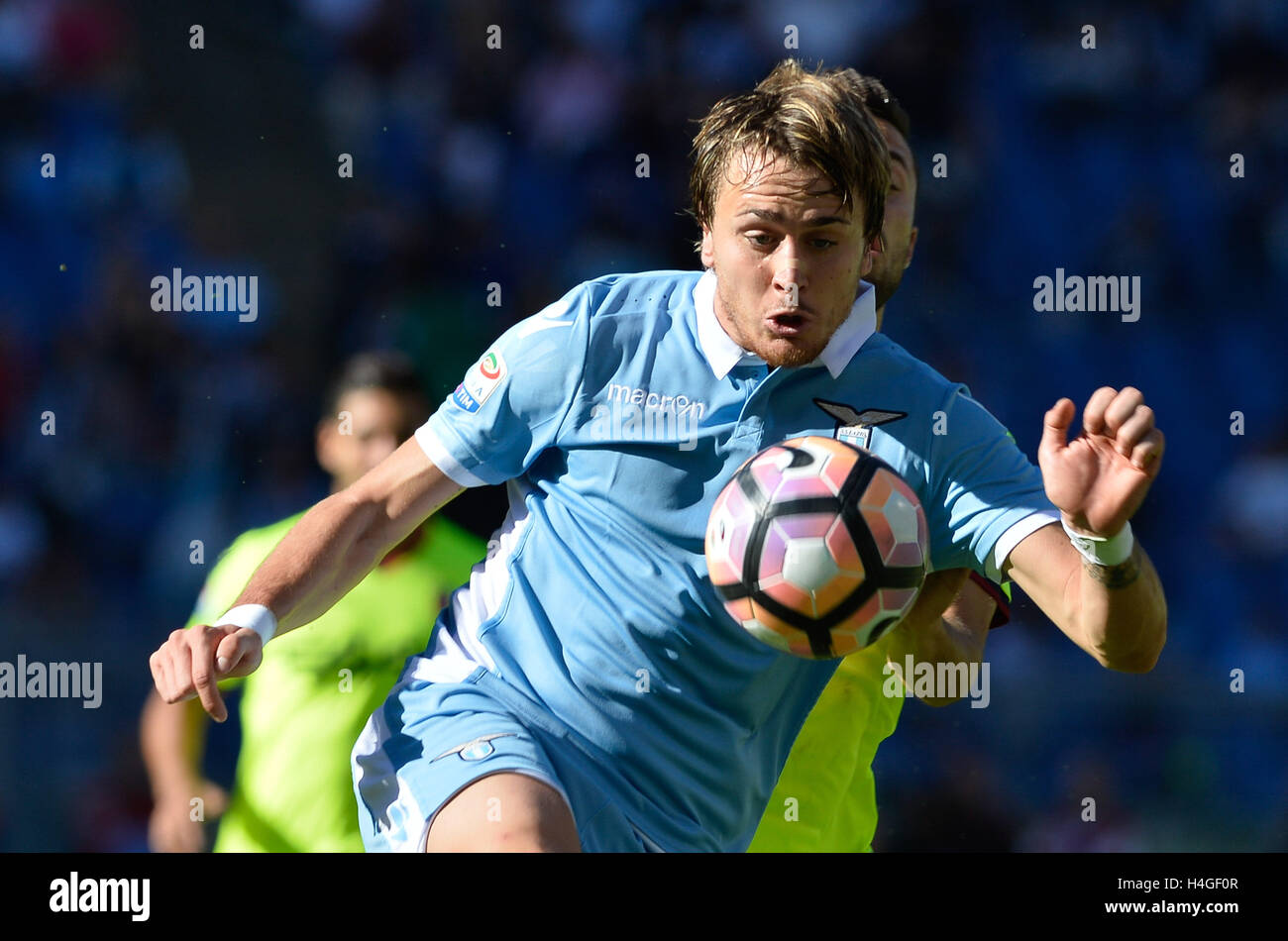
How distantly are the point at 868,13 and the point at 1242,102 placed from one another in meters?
2.50

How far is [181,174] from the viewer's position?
8.93m

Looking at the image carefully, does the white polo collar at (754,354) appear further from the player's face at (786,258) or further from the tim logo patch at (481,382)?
the tim logo patch at (481,382)

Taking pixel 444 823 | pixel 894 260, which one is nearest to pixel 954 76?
pixel 894 260

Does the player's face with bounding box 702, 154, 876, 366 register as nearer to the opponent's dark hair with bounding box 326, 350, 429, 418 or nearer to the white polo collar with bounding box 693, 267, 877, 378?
the white polo collar with bounding box 693, 267, 877, 378

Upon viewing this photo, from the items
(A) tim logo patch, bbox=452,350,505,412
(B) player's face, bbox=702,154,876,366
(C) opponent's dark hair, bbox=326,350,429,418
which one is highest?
(C) opponent's dark hair, bbox=326,350,429,418

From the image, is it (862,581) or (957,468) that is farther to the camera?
(957,468)

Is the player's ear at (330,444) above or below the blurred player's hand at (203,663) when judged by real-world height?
above

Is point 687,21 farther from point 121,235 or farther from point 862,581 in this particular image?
point 862,581

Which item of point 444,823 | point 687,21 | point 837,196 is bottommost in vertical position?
point 444,823

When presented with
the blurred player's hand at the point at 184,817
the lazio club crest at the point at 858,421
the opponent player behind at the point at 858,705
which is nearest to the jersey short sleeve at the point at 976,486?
the lazio club crest at the point at 858,421

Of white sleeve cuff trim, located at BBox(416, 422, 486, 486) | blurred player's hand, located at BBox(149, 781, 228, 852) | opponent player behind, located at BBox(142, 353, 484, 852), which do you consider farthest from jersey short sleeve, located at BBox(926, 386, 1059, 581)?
blurred player's hand, located at BBox(149, 781, 228, 852)

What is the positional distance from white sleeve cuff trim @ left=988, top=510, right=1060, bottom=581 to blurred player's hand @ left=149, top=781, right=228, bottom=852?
120 inches

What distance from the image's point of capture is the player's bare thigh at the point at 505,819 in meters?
3.14

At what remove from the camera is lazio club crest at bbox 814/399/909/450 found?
354 centimetres
